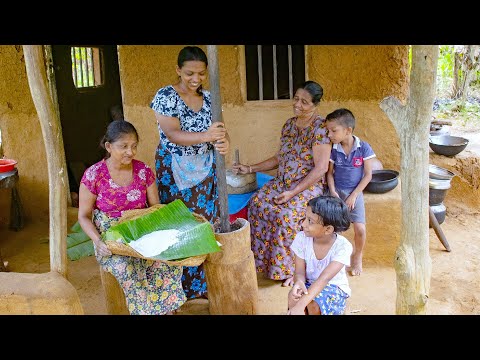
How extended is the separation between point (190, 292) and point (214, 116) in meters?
1.42

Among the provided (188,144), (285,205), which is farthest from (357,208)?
(188,144)

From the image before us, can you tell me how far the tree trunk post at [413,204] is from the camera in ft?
9.12

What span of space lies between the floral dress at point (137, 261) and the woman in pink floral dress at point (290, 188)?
43.4 inches

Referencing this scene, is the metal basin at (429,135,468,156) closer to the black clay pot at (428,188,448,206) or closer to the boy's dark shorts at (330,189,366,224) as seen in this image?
the black clay pot at (428,188,448,206)

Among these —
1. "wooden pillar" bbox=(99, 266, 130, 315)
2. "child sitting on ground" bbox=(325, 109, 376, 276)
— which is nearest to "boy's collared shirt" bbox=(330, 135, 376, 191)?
"child sitting on ground" bbox=(325, 109, 376, 276)

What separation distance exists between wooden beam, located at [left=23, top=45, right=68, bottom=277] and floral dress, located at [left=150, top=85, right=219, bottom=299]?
67 cm

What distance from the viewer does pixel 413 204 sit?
2.83 metres

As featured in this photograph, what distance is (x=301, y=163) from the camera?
4.04 m

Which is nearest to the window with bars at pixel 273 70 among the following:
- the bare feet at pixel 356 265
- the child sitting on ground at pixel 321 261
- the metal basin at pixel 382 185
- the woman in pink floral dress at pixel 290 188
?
the woman in pink floral dress at pixel 290 188

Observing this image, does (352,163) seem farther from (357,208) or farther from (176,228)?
(176,228)

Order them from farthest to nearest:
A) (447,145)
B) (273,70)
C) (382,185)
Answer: (447,145) < (273,70) < (382,185)

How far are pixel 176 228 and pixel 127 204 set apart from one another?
1.34ft

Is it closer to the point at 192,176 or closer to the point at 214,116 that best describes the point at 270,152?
the point at 192,176

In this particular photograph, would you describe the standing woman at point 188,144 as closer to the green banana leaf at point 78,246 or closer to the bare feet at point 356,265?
the bare feet at point 356,265
